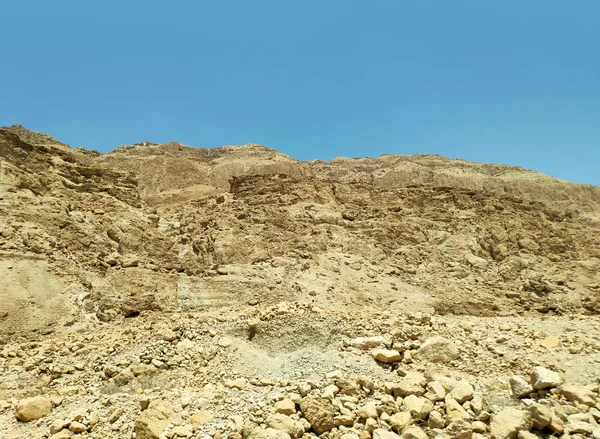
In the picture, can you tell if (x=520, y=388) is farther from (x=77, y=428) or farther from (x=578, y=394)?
(x=77, y=428)

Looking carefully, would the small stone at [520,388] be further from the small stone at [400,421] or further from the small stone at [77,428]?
the small stone at [77,428]

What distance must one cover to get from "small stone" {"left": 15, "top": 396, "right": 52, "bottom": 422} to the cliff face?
126 inches

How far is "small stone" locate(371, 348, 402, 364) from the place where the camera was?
21.8 feet

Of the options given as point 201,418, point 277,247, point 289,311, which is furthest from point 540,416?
point 277,247

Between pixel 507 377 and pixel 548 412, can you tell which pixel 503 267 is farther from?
pixel 548 412

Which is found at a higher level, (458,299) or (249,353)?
(458,299)

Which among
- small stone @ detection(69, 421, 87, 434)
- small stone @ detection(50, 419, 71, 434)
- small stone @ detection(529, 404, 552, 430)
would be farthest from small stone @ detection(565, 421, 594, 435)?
small stone @ detection(50, 419, 71, 434)

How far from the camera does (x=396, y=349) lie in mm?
6992

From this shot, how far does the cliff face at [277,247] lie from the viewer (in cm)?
1091

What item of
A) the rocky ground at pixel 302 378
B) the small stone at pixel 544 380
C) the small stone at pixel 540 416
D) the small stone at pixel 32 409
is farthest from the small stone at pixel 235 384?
the small stone at pixel 544 380

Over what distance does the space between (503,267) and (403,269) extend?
12.2 ft

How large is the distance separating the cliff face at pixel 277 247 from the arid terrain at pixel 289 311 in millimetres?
66

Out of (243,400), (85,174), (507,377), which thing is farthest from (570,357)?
(85,174)

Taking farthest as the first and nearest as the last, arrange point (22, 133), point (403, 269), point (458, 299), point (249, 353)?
point (22, 133) → point (403, 269) → point (458, 299) → point (249, 353)
